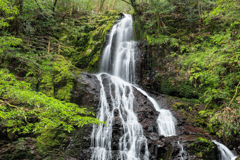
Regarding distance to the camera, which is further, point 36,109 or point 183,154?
point 183,154

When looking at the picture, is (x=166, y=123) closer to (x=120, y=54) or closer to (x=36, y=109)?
(x=36, y=109)

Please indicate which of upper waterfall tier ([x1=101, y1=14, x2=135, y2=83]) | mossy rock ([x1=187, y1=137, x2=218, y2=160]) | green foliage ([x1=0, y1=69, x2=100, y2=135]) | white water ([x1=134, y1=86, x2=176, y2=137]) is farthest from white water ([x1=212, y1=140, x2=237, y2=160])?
upper waterfall tier ([x1=101, y1=14, x2=135, y2=83])

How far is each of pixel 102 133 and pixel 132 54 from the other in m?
7.53

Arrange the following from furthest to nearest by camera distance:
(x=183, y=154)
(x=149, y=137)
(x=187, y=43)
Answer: (x=187, y=43)
(x=149, y=137)
(x=183, y=154)

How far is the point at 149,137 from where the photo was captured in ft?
21.0

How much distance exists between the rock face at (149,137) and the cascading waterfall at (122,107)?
231 millimetres

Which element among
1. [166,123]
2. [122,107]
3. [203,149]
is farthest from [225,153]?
[122,107]

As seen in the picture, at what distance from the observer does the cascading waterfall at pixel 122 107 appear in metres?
6.10

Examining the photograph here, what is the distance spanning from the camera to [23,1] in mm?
8812

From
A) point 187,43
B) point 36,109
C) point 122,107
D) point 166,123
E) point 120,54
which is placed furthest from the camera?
point 120,54

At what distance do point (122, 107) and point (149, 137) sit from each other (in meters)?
2.34

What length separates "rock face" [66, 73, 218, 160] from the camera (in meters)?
5.45

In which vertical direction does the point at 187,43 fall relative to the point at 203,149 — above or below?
above

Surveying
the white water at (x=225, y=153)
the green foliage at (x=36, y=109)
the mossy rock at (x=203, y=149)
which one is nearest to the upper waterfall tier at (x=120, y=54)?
the mossy rock at (x=203, y=149)
